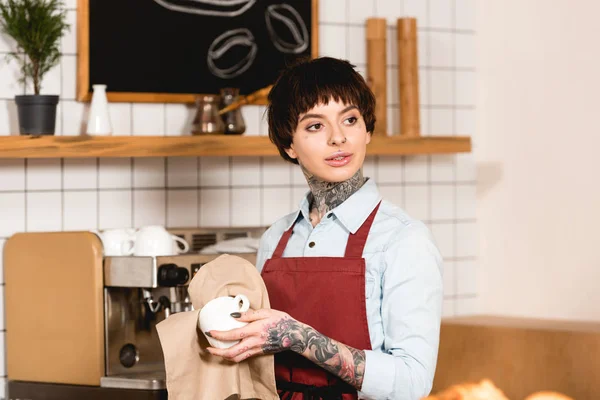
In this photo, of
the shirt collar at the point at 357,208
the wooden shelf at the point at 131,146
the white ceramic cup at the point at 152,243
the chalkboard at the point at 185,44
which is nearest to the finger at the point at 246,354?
the shirt collar at the point at 357,208

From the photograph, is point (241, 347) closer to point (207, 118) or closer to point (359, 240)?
point (359, 240)

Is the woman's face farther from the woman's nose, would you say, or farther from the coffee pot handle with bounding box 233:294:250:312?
the coffee pot handle with bounding box 233:294:250:312

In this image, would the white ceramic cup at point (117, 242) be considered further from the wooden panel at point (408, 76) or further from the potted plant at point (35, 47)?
the wooden panel at point (408, 76)

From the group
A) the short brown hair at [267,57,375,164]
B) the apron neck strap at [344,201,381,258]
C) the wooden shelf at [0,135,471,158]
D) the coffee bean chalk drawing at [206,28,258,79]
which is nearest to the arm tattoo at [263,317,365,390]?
the apron neck strap at [344,201,381,258]

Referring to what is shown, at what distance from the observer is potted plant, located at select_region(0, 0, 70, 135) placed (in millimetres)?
2682

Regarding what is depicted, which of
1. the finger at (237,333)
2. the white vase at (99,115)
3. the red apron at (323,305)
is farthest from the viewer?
the white vase at (99,115)

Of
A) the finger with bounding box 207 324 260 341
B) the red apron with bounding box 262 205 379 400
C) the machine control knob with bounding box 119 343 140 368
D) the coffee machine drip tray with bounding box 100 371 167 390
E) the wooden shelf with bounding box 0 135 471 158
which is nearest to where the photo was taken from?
the finger with bounding box 207 324 260 341

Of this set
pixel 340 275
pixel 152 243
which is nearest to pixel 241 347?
A: pixel 340 275

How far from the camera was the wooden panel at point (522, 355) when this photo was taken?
272 centimetres

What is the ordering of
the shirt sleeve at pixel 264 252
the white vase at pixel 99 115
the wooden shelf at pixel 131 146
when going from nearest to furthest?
the shirt sleeve at pixel 264 252 → the wooden shelf at pixel 131 146 → the white vase at pixel 99 115

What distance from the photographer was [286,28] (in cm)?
312

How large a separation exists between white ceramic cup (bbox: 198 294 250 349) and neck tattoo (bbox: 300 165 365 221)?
1.00 feet

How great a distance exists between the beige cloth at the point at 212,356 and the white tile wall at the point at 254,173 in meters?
1.32

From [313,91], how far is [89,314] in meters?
1.11
